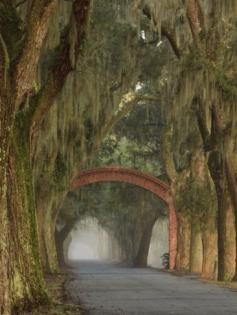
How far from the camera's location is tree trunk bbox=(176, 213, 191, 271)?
26984 mm

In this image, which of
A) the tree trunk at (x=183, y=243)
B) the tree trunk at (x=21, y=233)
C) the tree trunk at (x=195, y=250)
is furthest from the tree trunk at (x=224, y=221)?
the tree trunk at (x=21, y=233)

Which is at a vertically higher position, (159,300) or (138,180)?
(138,180)

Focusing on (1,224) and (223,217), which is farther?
(223,217)

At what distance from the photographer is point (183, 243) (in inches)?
1067

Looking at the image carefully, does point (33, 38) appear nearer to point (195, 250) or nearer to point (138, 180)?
point (195, 250)

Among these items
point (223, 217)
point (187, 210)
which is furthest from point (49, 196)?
point (223, 217)

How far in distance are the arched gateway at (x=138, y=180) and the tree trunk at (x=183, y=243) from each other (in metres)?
0.78

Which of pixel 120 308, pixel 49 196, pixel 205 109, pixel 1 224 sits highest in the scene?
pixel 205 109

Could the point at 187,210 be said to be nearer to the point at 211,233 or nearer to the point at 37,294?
the point at 211,233

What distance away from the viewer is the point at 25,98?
10.4m

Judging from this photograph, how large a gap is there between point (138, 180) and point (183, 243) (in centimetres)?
375

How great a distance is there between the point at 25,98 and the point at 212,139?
347 inches

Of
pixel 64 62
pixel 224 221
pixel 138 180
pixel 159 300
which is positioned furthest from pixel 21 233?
pixel 138 180

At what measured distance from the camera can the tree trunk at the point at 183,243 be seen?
27.0 meters
